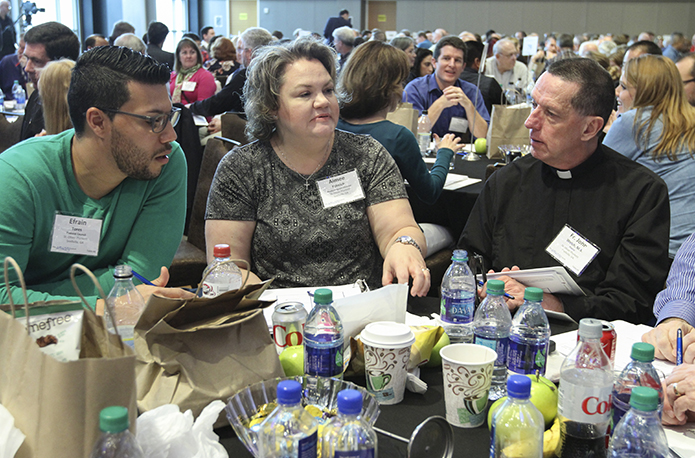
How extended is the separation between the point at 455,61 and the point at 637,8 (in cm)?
1751

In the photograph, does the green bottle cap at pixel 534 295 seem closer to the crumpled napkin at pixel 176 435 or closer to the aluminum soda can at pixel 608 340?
the aluminum soda can at pixel 608 340

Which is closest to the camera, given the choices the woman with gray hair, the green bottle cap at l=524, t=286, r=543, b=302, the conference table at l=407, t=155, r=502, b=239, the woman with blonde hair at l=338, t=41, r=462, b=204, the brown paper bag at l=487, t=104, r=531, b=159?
the green bottle cap at l=524, t=286, r=543, b=302

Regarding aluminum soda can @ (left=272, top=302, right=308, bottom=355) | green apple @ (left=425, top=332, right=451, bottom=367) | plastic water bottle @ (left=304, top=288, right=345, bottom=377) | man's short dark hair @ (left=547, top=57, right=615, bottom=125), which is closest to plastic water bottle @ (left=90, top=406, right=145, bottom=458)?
plastic water bottle @ (left=304, top=288, right=345, bottom=377)

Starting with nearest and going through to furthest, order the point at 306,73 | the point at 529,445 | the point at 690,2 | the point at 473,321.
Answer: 1. the point at 529,445
2. the point at 473,321
3. the point at 306,73
4. the point at 690,2

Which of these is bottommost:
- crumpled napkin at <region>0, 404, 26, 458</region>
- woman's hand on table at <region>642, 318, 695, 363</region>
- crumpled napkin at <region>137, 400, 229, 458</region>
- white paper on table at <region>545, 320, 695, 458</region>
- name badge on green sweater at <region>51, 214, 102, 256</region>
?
white paper on table at <region>545, 320, 695, 458</region>

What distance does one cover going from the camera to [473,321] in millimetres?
1480

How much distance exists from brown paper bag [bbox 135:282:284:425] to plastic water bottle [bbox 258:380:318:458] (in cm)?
22

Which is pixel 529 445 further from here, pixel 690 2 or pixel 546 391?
pixel 690 2

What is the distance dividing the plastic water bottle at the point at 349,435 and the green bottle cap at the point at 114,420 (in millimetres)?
287

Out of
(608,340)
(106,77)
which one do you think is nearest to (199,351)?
(608,340)

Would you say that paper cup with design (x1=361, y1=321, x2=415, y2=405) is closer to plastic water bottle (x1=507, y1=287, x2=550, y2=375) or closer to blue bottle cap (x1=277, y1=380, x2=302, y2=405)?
plastic water bottle (x1=507, y1=287, x2=550, y2=375)

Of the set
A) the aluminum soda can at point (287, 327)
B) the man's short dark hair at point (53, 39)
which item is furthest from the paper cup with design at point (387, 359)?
the man's short dark hair at point (53, 39)

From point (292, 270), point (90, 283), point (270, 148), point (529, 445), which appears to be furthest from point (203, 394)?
point (270, 148)

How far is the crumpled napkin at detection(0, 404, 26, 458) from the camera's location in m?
0.88
